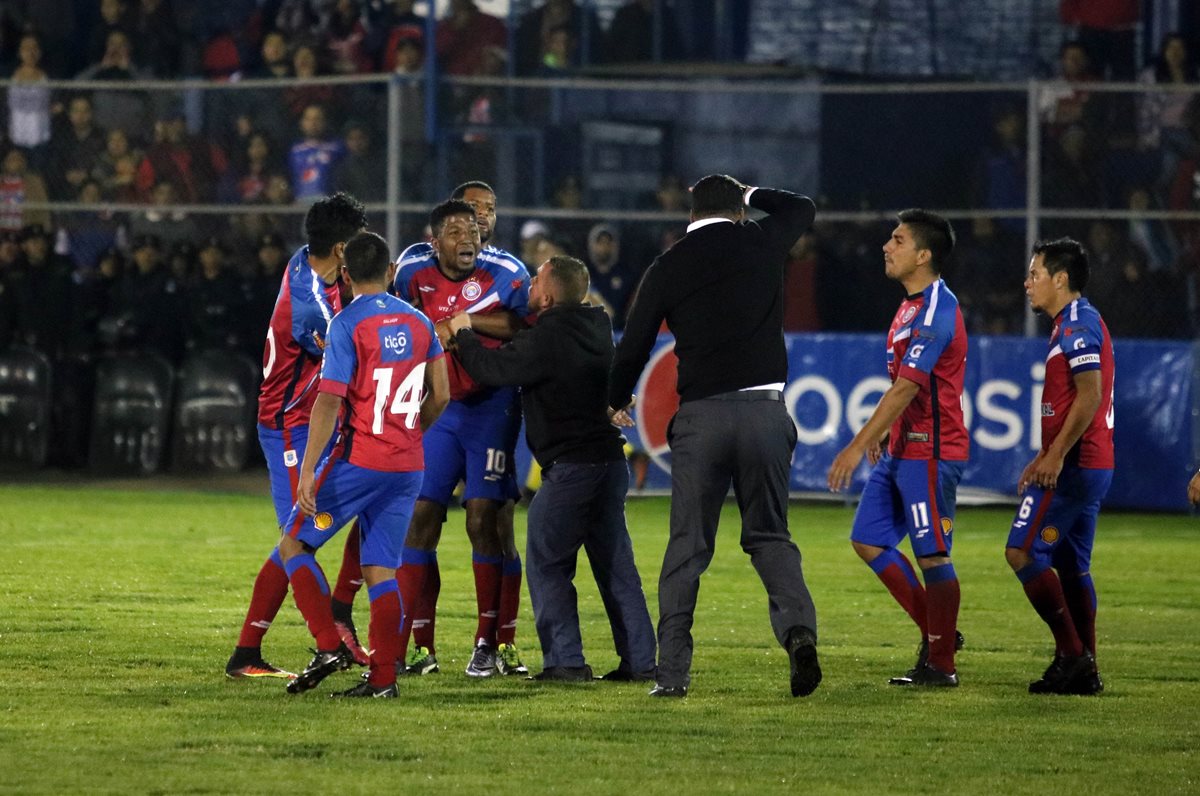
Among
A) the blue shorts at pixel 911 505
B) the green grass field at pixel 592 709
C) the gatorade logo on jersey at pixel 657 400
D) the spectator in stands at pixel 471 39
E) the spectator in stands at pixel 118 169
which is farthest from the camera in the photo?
the spectator in stands at pixel 471 39

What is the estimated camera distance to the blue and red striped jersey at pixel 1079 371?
8781 millimetres

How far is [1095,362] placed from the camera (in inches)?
344

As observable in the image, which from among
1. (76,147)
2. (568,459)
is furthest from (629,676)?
(76,147)

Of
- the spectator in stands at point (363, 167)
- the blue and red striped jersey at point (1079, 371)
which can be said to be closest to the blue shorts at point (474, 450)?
the blue and red striped jersey at point (1079, 371)

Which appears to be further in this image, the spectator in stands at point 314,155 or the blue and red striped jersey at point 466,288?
the spectator in stands at point 314,155

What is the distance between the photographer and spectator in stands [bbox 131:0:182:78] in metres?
22.1

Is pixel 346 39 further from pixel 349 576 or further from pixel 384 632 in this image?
pixel 384 632

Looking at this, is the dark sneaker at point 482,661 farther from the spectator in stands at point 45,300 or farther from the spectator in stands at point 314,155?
the spectator in stands at point 45,300

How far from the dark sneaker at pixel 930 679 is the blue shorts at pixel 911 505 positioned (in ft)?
1.68

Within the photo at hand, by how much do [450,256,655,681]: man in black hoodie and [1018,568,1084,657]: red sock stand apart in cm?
170

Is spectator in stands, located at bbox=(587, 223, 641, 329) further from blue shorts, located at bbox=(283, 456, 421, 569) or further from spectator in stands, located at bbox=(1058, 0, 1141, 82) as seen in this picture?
blue shorts, located at bbox=(283, 456, 421, 569)

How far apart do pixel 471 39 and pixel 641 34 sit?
2.14 meters

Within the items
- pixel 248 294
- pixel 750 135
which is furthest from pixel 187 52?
pixel 750 135

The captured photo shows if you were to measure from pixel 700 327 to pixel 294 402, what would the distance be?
1.92 m
